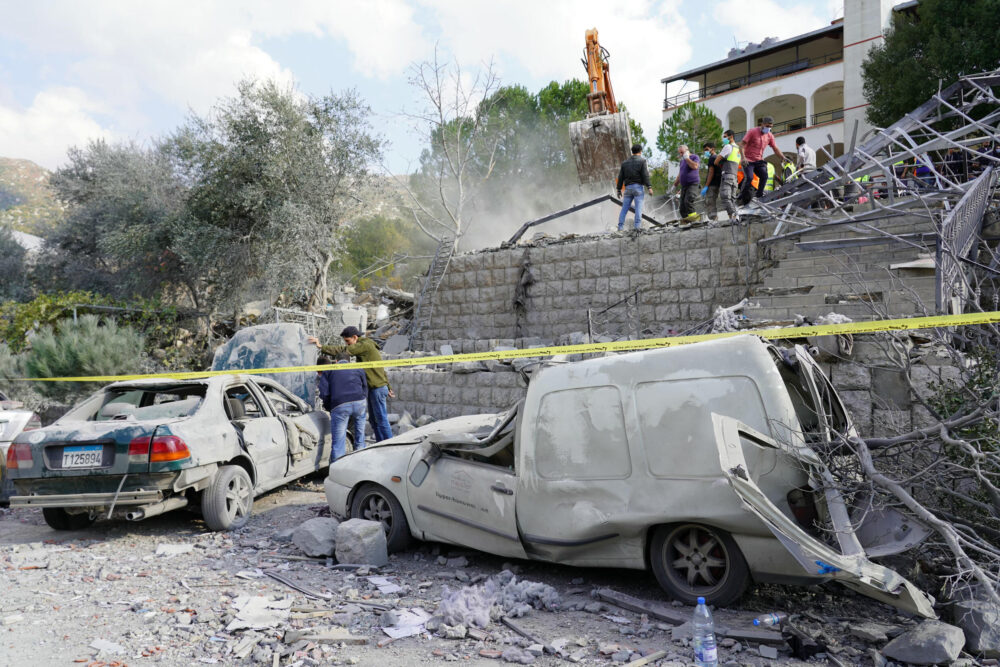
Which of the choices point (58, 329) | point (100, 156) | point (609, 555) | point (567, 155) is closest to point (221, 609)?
point (609, 555)

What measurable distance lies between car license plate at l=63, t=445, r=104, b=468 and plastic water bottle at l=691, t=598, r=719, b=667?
15.9 feet

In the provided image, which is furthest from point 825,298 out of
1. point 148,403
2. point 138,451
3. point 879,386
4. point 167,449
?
point 148,403

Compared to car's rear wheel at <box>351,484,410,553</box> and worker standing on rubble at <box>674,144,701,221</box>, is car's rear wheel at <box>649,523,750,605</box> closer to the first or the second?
car's rear wheel at <box>351,484,410,553</box>

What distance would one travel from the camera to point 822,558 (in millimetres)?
3129

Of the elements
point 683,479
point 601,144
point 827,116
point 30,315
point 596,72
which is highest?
point 827,116

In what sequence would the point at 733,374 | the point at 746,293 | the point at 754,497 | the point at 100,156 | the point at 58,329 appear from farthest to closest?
the point at 100,156 → the point at 58,329 → the point at 746,293 → the point at 733,374 → the point at 754,497

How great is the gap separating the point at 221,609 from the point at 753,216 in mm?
10290

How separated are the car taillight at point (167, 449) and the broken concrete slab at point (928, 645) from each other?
510 cm

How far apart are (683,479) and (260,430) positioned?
443 centimetres

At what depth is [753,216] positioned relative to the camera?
1136cm

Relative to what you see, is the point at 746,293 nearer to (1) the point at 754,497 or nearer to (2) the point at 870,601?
(2) the point at 870,601

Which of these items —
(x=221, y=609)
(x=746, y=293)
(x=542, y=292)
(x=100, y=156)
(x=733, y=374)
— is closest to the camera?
(x=733, y=374)

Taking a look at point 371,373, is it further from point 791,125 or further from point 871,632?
point 791,125

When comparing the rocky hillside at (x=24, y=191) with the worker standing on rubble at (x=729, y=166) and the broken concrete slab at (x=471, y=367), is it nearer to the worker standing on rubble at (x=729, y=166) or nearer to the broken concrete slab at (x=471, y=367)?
the broken concrete slab at (x=471, y=367)
